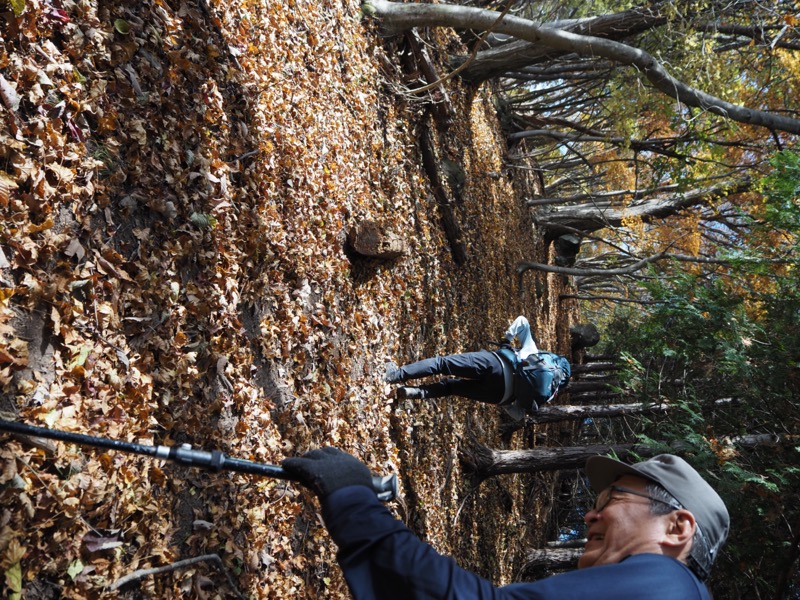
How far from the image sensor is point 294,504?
3645 millimetres

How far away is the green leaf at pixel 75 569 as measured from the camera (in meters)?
2.18

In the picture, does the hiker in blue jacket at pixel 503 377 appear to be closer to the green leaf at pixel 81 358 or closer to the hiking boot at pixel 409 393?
the hiking boot at pixel 409 393

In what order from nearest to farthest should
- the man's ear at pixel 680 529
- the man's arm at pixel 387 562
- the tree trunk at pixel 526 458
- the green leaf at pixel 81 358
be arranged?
the man's arm at pixel 387 562
the man's ear at pixel 680 529
the green leaf at pixel 81 358
the tree trunk at pixel 526 458

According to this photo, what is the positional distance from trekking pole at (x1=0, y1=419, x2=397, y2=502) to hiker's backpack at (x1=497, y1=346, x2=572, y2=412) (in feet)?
14.4

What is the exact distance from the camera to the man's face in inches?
83.2

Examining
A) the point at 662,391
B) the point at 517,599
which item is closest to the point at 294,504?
the point at 517,599

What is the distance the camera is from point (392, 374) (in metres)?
5.55

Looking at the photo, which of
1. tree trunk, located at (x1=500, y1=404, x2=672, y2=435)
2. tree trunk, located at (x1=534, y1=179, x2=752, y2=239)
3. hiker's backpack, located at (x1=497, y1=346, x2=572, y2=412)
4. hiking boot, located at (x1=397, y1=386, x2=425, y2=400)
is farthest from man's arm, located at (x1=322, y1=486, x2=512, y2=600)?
tree trunk, located at (x1=534, y1=179, x2=752, y2=239)

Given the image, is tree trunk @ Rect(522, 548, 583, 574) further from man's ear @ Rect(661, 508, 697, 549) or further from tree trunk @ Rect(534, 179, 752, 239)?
man's ear @ Rect(661, 508, 697, 549)

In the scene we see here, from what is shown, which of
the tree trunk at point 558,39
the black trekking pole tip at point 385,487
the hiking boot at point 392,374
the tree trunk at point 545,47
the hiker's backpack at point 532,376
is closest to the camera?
the black trekking pole tip at point 385,487

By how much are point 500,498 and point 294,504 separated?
5.58 m

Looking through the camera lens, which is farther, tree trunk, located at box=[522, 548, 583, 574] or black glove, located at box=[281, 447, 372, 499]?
tree trunk, located at box=[522, 548, 583, 574]

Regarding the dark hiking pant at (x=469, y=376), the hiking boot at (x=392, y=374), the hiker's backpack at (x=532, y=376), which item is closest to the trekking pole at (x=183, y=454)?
the hiking boot at (x=392, y=374)

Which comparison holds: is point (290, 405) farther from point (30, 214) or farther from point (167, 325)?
point (30, 214)
